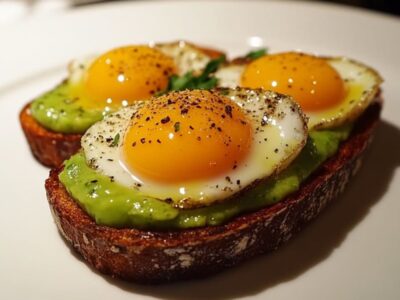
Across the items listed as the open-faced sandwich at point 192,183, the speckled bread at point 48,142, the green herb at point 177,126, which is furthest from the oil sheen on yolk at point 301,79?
the speckled bread at point 48,142

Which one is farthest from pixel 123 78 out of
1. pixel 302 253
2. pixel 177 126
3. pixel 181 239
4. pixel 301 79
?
pixel 302 253

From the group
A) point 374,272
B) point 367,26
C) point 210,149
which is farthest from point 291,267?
point 367,26

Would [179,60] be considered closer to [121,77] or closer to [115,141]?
[121,77]

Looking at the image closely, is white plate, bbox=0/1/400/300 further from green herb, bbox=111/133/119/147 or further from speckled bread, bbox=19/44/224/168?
green herb, bbox=111/133/119/147

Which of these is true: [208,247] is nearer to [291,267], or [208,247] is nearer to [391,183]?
[291,267]

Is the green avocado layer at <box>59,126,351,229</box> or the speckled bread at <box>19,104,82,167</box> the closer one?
the green avocado layer at <box>59,126,351,229</box>

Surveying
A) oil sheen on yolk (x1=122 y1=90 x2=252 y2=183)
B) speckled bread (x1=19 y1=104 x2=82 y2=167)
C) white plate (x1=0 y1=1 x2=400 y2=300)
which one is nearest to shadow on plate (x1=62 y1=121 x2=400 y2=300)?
white plate (x1=0 y1=1 x2=400 y2=300)
